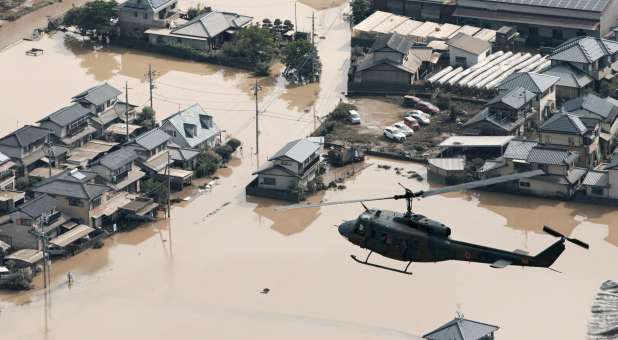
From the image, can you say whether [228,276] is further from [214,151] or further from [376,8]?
[376,8]

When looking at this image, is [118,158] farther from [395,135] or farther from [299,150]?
[395,135]

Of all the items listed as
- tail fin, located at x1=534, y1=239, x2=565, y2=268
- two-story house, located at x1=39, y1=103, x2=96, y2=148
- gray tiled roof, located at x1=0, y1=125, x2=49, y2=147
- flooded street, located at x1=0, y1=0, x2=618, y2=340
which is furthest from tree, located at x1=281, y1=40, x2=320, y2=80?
tail fin, located at x1=534, y1=239, x2=565, y2=268

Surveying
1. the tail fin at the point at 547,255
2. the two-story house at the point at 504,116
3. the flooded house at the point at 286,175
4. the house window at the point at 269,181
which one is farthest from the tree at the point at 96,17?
the tail fin at the point at 547,255

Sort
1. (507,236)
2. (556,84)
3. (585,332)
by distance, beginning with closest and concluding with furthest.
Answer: (585,332) < (507,236) < (556,84)

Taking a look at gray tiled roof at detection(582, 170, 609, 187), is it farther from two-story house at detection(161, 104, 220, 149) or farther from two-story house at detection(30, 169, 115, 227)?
two-story house at detection(30, 169, 115, 227)

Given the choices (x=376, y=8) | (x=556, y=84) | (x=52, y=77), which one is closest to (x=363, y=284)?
(x=556, y=84)

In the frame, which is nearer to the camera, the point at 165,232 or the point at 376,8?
the point at 165,232

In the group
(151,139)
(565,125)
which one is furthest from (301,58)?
(565,125)
